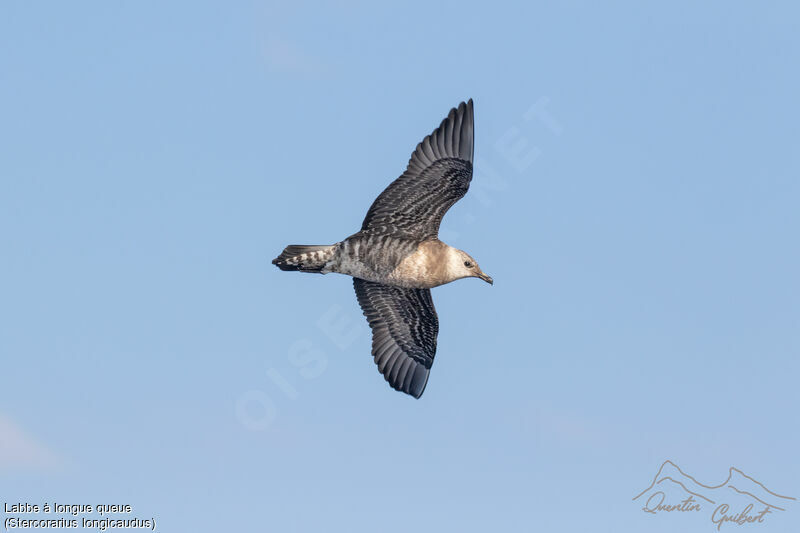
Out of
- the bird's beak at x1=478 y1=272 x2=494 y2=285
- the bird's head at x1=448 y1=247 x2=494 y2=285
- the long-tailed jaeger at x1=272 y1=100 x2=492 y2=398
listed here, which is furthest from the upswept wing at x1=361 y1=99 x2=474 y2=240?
the bird's beak at x1=478 y1=272 x2=494 y2=285

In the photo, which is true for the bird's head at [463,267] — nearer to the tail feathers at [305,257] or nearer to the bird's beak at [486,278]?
the bird's beak at [486,278]

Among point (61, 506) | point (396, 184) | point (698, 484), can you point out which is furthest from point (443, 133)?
point (61, 506)

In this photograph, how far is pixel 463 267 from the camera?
14.0 meters

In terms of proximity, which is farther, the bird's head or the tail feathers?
the bird's head

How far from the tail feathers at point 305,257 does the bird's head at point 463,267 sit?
179cm

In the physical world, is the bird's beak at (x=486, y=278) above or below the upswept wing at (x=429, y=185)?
below

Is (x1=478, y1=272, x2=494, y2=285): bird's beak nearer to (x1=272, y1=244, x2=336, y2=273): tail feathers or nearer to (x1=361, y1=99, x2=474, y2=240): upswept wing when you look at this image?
(x1=361, y1=99, x2=474, y2=240): upswept wing

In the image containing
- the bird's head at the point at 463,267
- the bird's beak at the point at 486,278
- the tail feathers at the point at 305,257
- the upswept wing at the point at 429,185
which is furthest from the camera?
the bird's beak at the point at 486,278

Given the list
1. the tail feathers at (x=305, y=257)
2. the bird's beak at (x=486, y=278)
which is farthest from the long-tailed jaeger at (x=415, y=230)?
the bird's beak at (x=486, y=278)

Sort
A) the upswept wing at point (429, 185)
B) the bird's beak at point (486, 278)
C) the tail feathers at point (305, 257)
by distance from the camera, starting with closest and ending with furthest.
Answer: the upswept wing at point (429, 185), the tail feathers at point (305, 257), the bird's beak at point (486, 278)

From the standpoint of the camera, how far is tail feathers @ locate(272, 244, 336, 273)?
13.6 metres

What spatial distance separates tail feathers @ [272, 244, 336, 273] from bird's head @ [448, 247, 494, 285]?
1785 millimetres

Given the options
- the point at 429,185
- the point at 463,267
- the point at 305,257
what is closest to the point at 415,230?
the point at 429,185

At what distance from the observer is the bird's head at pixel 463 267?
13.9 meters
